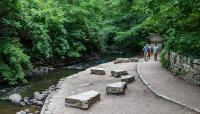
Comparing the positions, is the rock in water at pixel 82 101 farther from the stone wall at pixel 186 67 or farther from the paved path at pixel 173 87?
the stone wall at pixel 186 67

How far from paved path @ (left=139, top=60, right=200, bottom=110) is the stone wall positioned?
0.32 metres

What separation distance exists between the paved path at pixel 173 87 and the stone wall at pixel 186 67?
32cm

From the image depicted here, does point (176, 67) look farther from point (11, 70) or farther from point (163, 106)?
point (11, 70)

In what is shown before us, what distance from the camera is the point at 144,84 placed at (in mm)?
16219

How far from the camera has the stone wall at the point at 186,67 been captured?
49.7 feet

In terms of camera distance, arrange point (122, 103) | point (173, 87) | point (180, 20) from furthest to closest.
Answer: point (180, 20), point (173, 87), point (122, 103)

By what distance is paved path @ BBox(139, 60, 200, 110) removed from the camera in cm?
1263

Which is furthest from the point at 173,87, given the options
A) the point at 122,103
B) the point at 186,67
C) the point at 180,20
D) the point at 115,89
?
the point at 180,20

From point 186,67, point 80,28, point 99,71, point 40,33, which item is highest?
point 80,28

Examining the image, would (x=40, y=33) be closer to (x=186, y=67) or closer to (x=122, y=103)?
(x=186, y=67)

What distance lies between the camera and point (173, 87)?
14.9 metres

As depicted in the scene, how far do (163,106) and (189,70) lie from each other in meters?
4.29

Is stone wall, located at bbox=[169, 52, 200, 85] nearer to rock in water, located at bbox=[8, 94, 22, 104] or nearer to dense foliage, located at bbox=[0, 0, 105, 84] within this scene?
rock in water, located at bbox=[8, 94, 22, 104]

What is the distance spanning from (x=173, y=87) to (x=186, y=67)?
1.82 meters
